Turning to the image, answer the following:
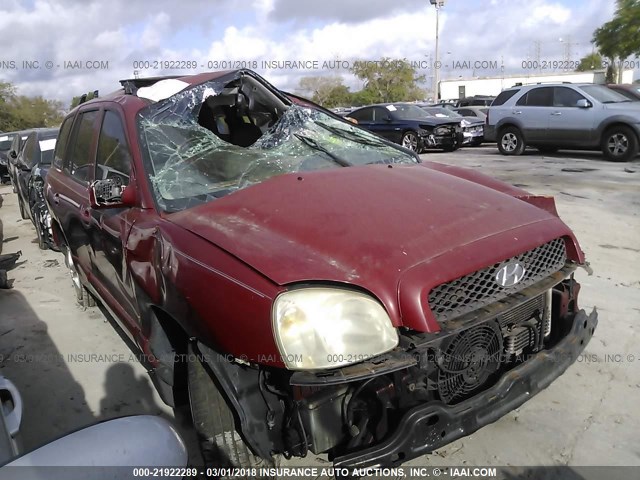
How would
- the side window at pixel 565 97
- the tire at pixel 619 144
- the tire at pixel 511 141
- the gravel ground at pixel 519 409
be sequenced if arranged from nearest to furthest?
the gravel ground at pixel 519 409 → the tire at pixel 619 144 → the side window at pixel 565 97 → the tire at pixel 511 141

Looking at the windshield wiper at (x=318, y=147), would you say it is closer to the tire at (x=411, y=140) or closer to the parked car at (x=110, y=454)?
the parked car at (x=110, y=454)

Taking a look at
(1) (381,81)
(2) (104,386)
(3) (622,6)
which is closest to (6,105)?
(1) (381,81)

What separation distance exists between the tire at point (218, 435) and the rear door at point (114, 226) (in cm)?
83

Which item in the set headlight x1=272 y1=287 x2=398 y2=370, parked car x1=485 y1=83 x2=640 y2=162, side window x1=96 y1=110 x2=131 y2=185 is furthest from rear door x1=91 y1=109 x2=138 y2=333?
parked car x1=485 y1=83 x2=640 y2=162

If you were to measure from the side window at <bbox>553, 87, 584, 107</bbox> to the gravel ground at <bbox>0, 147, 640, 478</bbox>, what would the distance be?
214 inches

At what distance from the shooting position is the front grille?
2.02 meters

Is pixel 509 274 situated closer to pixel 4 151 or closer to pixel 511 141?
pixel 511 141

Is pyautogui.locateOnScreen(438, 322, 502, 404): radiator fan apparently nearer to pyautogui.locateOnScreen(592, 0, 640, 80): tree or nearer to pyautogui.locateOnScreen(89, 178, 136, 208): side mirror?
pyautogui.locateOnScreen(89, 178, 136, 208): side mirror

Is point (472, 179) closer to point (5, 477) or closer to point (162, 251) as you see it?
point (162, 251)

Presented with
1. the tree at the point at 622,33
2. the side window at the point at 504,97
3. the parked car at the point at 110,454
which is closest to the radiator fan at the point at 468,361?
the parked car at the point at 110,454

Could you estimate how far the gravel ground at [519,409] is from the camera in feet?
8.73

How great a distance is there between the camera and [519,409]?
9.64ft

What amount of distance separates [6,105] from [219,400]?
49780mm

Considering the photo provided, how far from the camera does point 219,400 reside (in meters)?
2.36
